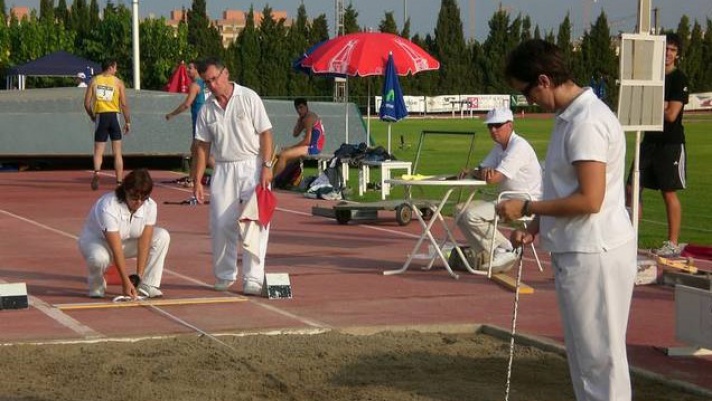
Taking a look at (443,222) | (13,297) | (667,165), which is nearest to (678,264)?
(443,222)

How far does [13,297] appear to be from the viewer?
31.6 feet

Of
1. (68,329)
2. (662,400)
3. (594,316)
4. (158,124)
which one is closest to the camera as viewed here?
(594,316)

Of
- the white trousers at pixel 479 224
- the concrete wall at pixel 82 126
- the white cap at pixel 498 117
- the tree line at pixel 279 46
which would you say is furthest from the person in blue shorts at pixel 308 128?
the tree line at pixel 279 46

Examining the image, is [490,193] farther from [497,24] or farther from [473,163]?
[497,24]

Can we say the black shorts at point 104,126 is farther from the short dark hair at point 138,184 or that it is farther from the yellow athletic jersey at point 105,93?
the short dark hair at point 138,184

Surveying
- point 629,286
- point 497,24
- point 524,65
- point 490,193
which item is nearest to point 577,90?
point 524,65

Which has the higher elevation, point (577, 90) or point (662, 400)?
point (577, 90)

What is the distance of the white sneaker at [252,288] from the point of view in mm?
10500

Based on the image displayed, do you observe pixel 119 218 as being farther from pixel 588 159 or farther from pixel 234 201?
pixel 588 159

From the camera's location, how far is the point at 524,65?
5.14 m

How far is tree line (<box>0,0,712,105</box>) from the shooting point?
70625 mm

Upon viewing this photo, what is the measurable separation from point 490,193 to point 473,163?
16119 mm

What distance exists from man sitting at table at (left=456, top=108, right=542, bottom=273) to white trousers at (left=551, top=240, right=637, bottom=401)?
5.80 metres

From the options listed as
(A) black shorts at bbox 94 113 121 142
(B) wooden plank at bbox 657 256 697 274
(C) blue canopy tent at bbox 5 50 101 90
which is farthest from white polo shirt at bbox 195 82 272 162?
(C) blue canopy tent at bbox 5 50 101 90
